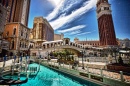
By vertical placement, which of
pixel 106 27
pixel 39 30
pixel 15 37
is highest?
pixel 106 27

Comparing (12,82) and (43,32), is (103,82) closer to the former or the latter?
(12,82)

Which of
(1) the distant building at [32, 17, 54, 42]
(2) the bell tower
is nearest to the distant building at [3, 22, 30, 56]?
(1) the distant building at [32, 17, 54, 42]

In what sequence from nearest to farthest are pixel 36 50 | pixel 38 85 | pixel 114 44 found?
pixel 38 85
pixel 36 50
pixel 114 44

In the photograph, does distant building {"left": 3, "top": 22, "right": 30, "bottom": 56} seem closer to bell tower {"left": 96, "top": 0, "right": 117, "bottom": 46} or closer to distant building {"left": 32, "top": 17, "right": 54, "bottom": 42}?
distant building {"left": 32, "top": 17, "right": 54, "bottom": 42}

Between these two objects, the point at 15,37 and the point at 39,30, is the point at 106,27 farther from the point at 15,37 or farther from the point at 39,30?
the point at 15,37

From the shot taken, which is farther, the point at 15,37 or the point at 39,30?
the point at 39,30

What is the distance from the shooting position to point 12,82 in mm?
6723

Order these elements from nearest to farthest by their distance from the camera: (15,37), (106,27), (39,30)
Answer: (15,37) → (106,27) → (39,30)

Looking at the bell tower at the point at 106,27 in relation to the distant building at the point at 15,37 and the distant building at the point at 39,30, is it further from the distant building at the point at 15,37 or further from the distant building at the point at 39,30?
the distant building at the point at 15,37

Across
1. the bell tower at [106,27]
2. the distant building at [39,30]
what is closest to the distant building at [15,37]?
the distant building at [39,30]

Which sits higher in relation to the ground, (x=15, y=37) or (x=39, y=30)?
(x=39, y=30)

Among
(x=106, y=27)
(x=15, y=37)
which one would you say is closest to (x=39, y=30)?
(x=15, y=37)

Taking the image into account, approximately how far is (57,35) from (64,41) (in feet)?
223

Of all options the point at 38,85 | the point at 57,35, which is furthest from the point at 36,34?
the point at 57,35
